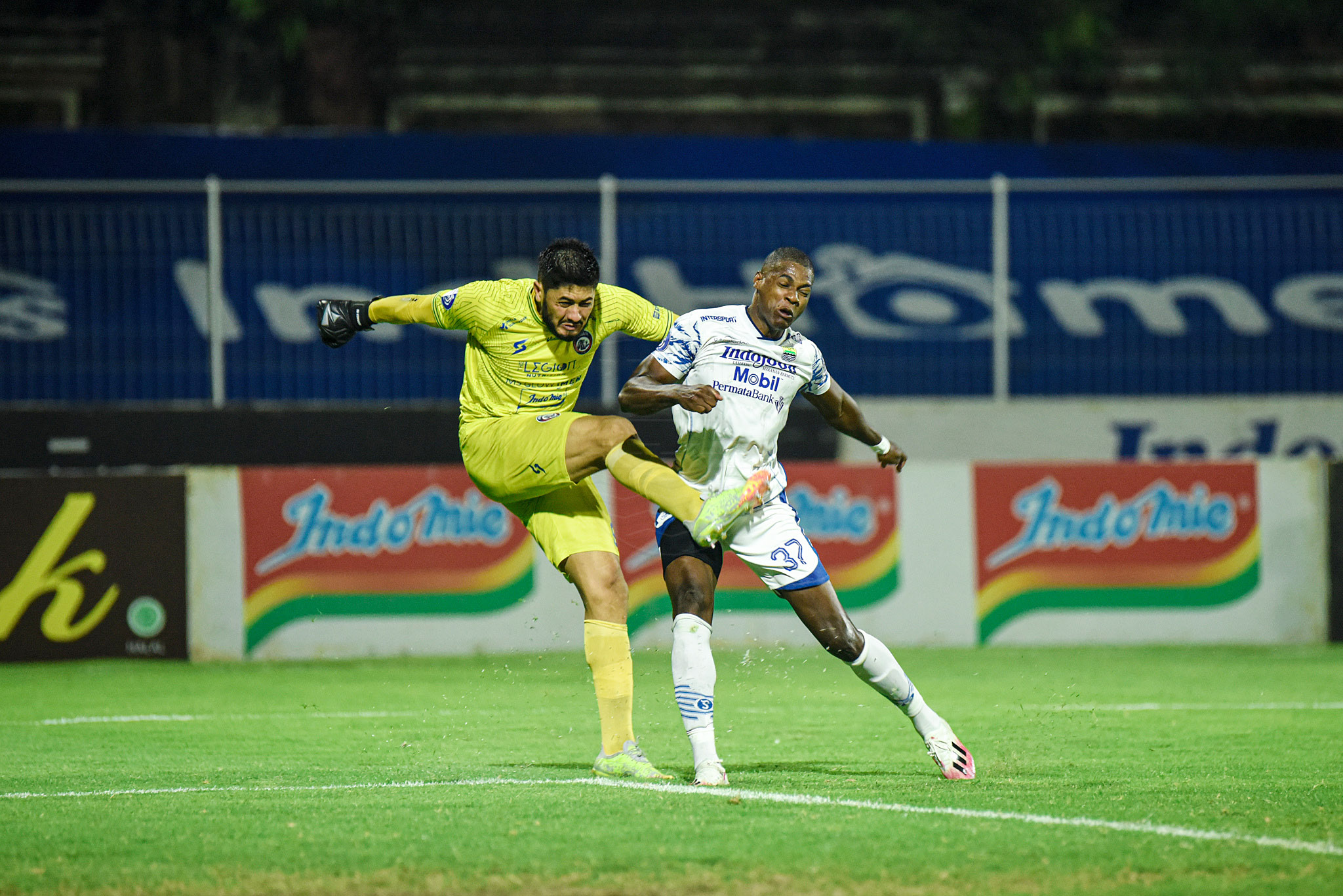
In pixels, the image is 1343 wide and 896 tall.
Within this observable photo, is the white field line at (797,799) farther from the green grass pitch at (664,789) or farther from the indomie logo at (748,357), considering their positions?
the indomie logo at (748,357)

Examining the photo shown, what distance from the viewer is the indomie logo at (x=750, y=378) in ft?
21.5

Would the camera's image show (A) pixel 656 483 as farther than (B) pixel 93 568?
No

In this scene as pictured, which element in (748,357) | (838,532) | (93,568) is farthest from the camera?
(838,532)

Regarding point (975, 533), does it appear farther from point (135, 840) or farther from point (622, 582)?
point (135, 840)

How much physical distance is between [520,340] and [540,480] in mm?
614

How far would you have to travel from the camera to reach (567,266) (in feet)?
20.8

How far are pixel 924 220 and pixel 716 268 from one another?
6.04 ft

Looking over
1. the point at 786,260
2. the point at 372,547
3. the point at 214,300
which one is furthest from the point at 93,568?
the point at 786,260

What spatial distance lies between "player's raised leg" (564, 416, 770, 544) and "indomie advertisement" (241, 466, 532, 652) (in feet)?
18.3

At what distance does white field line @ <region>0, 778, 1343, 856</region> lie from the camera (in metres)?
5.11

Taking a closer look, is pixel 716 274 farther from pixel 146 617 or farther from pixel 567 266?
pixel 567 266

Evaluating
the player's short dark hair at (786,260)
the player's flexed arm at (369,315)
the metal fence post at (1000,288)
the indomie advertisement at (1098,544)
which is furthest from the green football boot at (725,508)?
the metal fence post at (1000,288)

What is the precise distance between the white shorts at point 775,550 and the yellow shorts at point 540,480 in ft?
1.06

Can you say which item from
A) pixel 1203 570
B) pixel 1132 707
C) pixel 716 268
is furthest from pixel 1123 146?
pixel 1132 707
